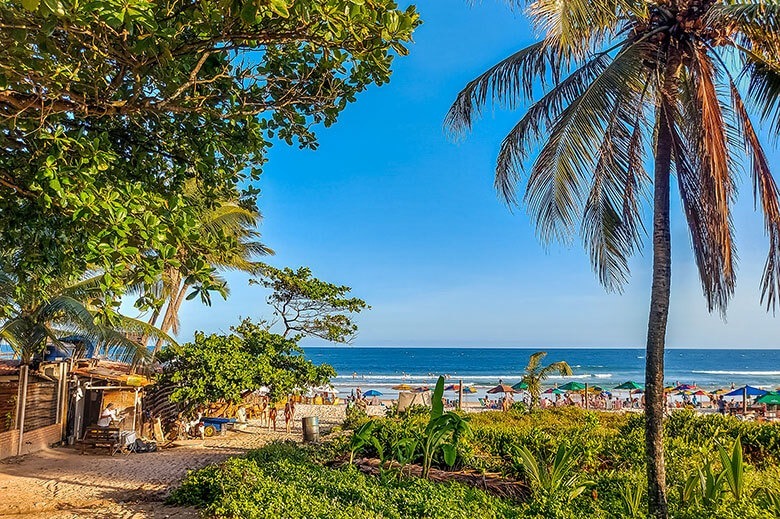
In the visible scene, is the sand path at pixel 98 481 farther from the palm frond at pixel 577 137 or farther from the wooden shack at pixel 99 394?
the palm frond at pixel 577 137

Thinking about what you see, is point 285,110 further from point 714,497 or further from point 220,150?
point 714,497

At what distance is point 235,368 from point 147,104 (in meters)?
10.2

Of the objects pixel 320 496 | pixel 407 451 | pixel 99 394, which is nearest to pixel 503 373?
pixel 99 394

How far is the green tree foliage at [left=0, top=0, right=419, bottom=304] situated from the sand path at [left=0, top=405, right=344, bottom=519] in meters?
3.92

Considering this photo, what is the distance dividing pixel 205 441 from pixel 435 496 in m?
10.4

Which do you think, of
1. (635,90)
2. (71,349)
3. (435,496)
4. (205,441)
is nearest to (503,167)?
(635,90)

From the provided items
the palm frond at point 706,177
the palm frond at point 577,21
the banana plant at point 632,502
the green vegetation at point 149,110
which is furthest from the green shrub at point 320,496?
the palm frond at point 577,21

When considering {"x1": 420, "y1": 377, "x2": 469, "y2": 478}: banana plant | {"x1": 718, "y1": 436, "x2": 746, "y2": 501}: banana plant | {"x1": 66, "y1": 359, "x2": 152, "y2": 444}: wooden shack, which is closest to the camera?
{"x1": 718, "y1": 436, "x2": 746, "y2": 501}: banana plant

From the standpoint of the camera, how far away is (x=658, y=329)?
576 cm

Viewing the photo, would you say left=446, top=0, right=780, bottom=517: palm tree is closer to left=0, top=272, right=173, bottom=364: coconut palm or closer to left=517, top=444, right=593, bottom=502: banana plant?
left=517, top=444, right=593, bottom=502: banana plant

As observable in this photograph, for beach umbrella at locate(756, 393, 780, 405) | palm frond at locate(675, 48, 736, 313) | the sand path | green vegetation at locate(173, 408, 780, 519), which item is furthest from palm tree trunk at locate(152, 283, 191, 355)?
beach umbrella at locate(756, 393, 780, 405)

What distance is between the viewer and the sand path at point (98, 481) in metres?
6.76

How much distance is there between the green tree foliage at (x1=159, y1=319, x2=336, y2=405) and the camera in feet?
42.0

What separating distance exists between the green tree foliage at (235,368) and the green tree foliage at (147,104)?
920 centimetres
